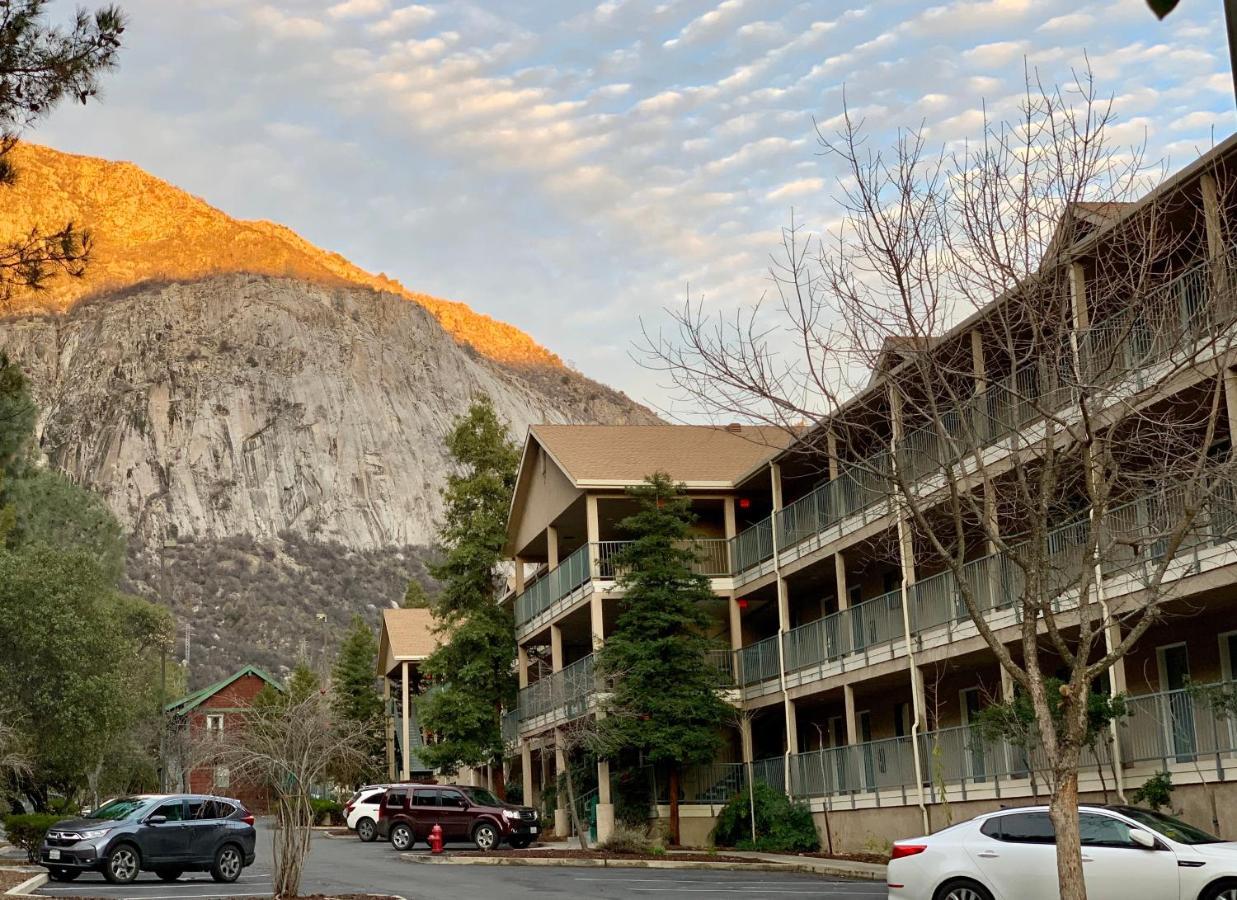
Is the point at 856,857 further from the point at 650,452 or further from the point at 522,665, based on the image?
the point at 522,665

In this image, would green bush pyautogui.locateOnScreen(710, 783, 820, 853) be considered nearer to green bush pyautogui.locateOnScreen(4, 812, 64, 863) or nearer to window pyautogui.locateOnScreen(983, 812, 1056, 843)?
green bush pyautogui.locateOnScreen(4, 812, 64, 863)

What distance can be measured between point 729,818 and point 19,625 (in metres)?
18.3

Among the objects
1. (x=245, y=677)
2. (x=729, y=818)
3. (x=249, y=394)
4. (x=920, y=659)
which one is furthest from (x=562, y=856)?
(x=249, y=394)

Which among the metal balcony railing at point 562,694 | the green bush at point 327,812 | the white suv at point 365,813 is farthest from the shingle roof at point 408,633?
the metal balcony railing at point 562,694

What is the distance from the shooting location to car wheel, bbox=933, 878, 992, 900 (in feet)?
52.0

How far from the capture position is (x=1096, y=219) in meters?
19.3

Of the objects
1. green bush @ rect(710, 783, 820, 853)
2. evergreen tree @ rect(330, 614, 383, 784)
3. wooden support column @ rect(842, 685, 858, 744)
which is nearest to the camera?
wooden support column @ rect(842, 685, 858, 744)

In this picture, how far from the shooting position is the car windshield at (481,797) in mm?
38659

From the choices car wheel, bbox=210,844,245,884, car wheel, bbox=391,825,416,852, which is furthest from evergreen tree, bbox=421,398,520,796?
car wheel, bbox=210,844,245,884

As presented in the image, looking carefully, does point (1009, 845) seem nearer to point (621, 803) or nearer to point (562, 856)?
point (562, 856)

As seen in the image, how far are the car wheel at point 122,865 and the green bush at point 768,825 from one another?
43.4 feet

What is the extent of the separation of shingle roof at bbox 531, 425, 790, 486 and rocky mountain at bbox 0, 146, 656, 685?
9133cm

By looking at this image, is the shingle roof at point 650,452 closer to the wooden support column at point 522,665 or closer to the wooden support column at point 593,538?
the wooden support column at point 593,538

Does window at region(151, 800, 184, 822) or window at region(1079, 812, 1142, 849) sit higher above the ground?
window at region(151, 800, 184, 822)
